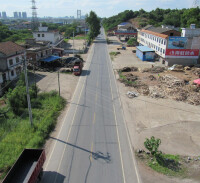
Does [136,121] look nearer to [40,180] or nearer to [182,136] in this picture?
[182,136]

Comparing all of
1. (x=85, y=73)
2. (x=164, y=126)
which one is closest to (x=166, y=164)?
(x=164, y=126)

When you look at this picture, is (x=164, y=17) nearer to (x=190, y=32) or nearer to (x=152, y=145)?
(x=190, y=32)

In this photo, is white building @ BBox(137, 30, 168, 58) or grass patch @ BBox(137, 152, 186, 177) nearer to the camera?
grass patch @ BBox(137, 152, 186, 177)

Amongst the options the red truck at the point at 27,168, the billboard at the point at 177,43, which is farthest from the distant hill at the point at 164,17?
the red truck at the point at 27,168

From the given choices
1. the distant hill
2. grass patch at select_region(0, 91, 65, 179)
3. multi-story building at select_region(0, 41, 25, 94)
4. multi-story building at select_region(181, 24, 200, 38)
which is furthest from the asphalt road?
the distant hill

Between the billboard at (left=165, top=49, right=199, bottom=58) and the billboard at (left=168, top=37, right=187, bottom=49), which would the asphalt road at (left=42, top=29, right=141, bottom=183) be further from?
the billboard at (left=168, top=37, right=187, bottom=49)

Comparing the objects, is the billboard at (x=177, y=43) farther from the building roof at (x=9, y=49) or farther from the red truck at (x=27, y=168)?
the red truck at (x=27, y=168)
